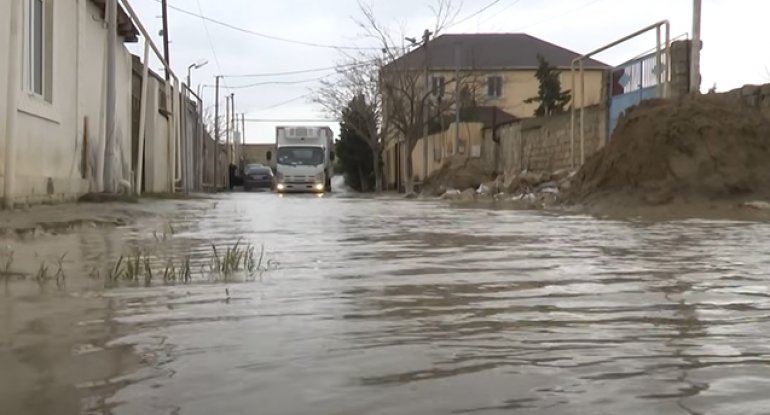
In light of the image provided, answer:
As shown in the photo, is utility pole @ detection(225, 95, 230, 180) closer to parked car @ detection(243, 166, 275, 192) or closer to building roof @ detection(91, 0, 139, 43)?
parked car @ detection(243, 166, 275, 192)

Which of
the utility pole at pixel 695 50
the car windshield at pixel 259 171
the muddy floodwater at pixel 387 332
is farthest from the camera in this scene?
the car windshield at pixel 259 171

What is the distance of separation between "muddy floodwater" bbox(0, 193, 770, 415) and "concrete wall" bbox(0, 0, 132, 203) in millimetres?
4454

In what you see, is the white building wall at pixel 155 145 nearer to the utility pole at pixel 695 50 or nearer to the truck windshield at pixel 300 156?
the utility pole at pixel 695 50

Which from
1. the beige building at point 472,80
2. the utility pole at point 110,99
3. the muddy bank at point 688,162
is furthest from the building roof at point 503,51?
the utility pole at point 110,99

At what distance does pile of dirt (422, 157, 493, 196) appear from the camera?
3172cm

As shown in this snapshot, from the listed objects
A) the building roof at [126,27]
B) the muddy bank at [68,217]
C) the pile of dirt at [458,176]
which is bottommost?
the muddy bank at [68,217]

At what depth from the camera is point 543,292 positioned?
5070 mm

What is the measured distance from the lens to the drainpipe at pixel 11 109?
10422 mm

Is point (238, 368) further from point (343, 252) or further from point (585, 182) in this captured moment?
point (585, 182)

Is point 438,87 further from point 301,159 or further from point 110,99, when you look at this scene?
point 110,99

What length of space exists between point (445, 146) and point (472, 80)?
479 inches

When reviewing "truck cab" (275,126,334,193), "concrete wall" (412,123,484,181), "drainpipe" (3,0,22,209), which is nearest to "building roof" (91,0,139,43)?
"drainpipe" (3,0,22,209)

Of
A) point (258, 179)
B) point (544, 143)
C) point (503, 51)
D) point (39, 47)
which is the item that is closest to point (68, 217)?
point (39, 47)

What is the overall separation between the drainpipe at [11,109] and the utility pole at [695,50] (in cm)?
1164
